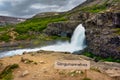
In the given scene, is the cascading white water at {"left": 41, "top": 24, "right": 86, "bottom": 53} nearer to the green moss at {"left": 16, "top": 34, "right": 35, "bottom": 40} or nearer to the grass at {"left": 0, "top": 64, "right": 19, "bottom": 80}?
the grass at {"left": 0, "top": 64, "right": 19, "bottom": 80}

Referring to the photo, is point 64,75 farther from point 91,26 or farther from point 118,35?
point 91,26

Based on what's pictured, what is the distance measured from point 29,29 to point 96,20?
11156 cm

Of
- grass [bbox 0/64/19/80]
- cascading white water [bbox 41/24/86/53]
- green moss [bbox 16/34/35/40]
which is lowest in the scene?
green moss [bbox 16/34/35/40]

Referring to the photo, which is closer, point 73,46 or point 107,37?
point 107,37

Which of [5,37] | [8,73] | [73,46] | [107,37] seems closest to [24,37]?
[5,37]

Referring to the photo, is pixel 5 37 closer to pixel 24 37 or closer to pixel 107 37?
pixel 24 37

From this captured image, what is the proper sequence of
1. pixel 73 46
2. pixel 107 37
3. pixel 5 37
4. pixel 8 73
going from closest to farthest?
pixel 8 73 < pixel 107 37 < pixel 73 46 < pixel 5 37

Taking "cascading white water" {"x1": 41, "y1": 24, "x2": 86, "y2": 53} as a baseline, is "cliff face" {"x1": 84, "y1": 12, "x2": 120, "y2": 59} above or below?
above

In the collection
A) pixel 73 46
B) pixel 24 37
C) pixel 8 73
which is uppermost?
pixel 8 73

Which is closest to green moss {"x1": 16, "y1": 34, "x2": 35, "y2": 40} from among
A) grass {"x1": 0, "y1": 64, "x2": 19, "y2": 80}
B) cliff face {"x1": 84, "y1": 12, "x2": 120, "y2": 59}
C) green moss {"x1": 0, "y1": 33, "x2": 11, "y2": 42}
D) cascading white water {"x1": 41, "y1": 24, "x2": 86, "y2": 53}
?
green moss {"x1": 0, "y1": 33, "x2": 11, "y2": 42}

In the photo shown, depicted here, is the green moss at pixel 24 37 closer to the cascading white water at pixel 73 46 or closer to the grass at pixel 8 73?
the cascading white water at pixel 73 46

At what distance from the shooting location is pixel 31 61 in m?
35.7

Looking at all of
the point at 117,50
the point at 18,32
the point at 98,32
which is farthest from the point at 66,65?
the point at 18,32

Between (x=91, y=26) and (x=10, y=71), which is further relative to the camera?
(x=91, y=26)
